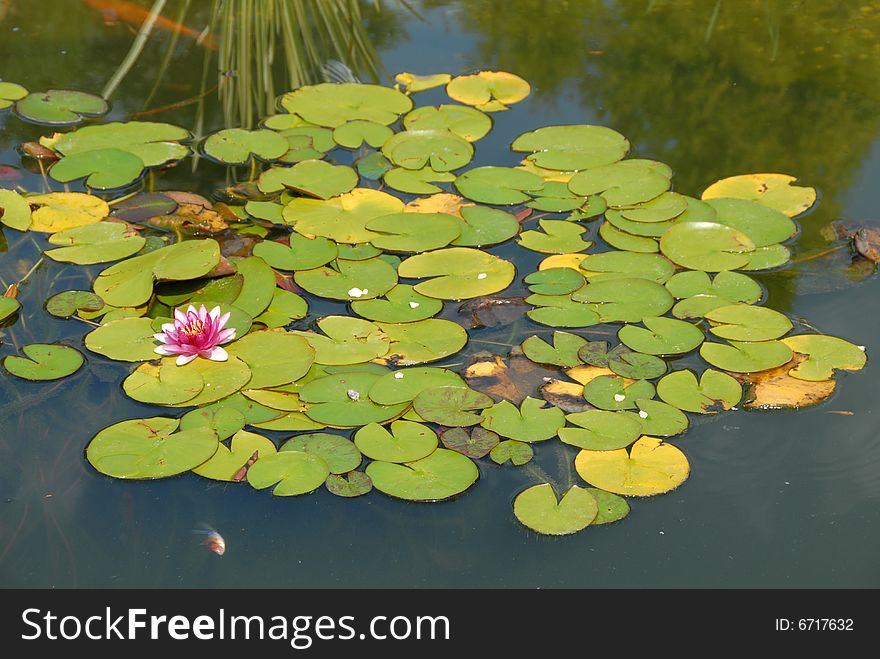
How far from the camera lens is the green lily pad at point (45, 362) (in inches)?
84.7

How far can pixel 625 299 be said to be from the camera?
2.39 m

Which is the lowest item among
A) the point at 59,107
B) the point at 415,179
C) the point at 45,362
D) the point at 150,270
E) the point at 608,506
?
the point at 608,506

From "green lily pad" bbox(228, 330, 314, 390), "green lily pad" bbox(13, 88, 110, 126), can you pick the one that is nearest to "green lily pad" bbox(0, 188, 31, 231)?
"green lily pad" bbox(13, 88, 110, 126)

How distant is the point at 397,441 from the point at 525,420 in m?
0.28

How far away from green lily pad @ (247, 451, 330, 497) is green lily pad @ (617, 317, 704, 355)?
2.63 ft

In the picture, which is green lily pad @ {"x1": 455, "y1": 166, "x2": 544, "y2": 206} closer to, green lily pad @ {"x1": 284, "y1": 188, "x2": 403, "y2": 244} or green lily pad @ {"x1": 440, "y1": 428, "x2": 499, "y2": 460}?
green lily pad @ {"x1": 284, "y1": 188, "x2": 403, "y2": 244}

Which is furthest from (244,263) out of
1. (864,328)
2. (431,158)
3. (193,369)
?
(864,328)

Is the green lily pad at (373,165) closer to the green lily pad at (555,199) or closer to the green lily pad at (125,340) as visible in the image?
the green lily pad at (555,199)

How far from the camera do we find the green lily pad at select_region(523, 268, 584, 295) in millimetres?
2418

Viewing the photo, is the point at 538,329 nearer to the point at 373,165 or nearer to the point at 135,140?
the point at 373,165

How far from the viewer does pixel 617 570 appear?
1768 millimetres

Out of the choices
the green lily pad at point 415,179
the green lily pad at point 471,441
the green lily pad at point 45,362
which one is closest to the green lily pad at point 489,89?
the green lily pad at point 415,179

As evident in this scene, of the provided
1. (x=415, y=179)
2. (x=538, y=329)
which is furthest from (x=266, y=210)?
(x=538, y=329)
